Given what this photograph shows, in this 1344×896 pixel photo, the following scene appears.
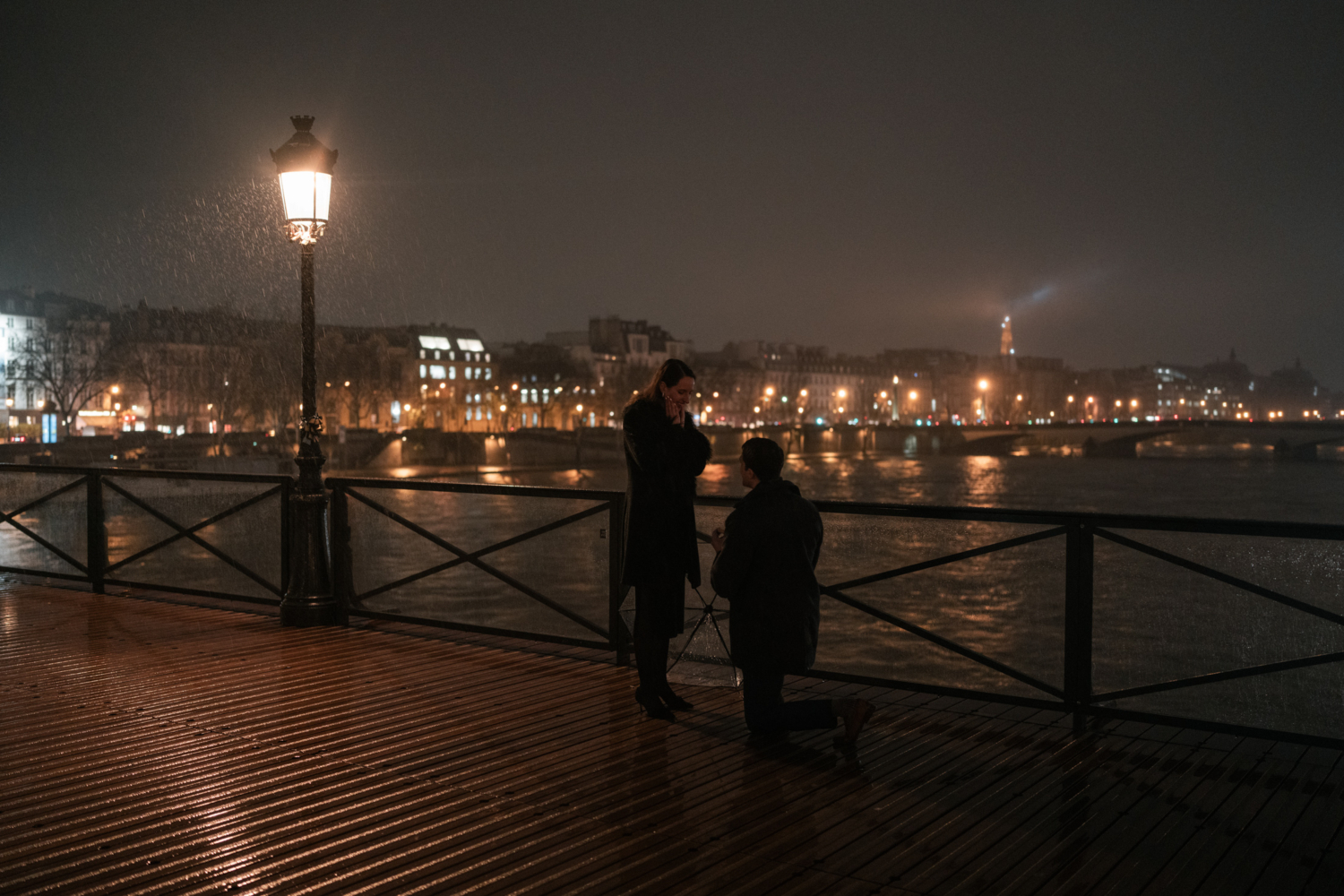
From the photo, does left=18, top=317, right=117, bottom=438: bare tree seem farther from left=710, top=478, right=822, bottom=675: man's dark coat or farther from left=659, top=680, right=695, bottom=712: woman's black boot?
left=710, top=478, right=822, bottom=675: man's dark coat

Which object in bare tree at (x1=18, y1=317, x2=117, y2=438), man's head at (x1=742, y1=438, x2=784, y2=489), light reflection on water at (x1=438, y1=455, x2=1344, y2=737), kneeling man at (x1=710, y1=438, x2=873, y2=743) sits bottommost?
light reflection on water at (x1=438, y1=455, x2=1344, y2=737)

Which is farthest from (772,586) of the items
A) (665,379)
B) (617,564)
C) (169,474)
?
(169,474)

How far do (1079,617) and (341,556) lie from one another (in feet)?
17.3

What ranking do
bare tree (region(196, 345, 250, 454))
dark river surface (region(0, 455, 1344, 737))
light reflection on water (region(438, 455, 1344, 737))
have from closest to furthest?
light reflection on water (region(438, 455, 1344, 737)) < dark river surface (region(0, 455, 1344, 737)) < bare tree (region(196, 345, 250, 454))

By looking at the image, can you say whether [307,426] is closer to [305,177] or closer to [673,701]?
[305,177]

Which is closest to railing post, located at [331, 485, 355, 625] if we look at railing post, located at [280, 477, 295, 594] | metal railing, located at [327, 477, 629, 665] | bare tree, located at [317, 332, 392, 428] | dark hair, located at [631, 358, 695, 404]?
metal railing, located at [327, 477, 629, 665]

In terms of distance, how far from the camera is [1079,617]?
5.56 meters

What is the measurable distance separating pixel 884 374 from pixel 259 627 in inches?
6966

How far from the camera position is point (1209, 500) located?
152 ft

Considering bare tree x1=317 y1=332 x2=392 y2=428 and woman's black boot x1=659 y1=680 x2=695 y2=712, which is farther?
bare tree x1=317 y1=332 x2=392 y2=428

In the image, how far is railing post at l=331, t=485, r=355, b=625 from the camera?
26.6 ft

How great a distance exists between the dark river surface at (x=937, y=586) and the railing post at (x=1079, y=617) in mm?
1836

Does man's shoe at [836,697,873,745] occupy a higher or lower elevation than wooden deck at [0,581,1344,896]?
higher

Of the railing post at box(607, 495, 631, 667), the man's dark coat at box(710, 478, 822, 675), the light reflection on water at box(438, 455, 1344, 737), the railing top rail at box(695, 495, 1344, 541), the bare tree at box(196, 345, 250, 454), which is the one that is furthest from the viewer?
the bare tree at box(196, 345, 250, 454)
